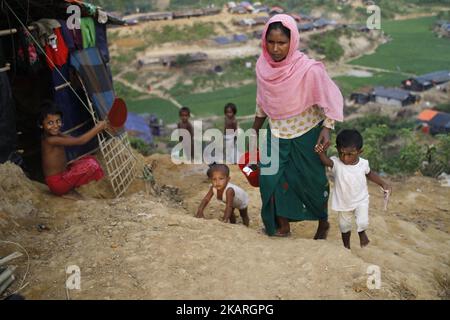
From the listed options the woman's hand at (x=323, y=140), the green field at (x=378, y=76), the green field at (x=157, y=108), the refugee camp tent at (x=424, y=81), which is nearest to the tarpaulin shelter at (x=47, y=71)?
the woman's hand at (x=323, y=140)

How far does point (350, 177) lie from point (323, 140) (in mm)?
330

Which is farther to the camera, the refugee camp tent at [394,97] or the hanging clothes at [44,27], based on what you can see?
the refugee camp tent at [394,97]

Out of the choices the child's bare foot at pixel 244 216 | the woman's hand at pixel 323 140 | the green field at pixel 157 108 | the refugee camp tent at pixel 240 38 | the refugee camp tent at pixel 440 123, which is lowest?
the green field at pixel 157 108

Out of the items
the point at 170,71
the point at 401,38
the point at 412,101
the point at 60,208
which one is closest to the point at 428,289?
the point at 60,208

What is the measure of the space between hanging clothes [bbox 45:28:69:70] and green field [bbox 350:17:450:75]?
31.7m

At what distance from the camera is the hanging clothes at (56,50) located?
15.4 ft

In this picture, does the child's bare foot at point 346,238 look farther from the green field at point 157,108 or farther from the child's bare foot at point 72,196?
the green field at point 157,108

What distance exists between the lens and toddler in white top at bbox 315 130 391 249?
10.4ft

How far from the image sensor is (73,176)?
4242mm

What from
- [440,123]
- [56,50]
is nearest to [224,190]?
[56,50]

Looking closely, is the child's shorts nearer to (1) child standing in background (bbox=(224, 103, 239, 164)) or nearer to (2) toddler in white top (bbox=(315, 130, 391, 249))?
(2) toddler in white top (bbox=(315, 130, 391, 249))

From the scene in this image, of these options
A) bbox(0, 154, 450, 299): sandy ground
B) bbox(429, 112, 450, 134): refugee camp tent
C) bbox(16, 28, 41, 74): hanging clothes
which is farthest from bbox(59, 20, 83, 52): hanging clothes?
bbox(429, 112, 450, 134): refugee camp tent
